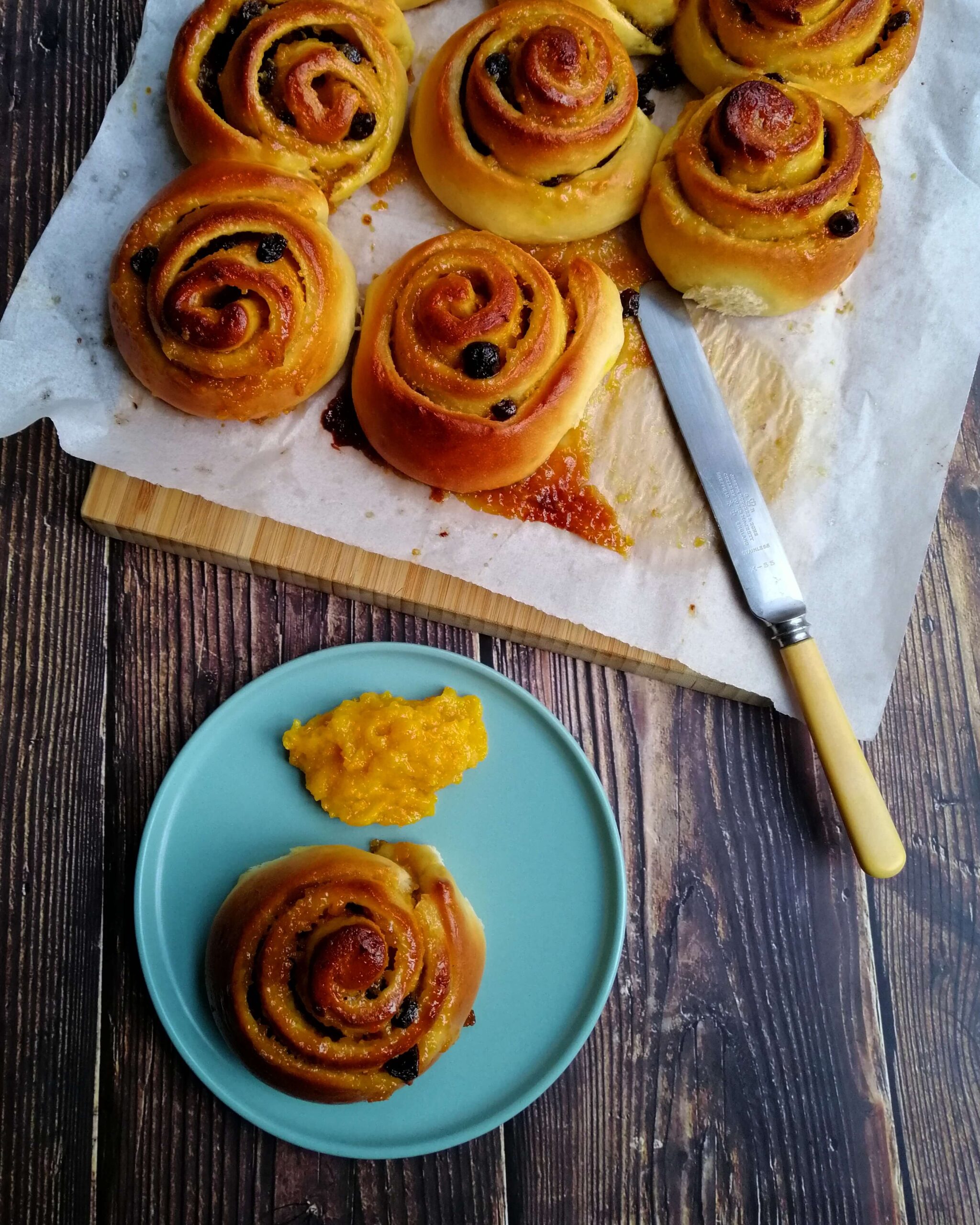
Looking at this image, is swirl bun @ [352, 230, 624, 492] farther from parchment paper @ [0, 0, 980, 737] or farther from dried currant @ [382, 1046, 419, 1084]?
dried currant @ [382, 1046, 419, 1084]

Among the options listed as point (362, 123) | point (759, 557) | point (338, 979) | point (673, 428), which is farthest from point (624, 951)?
point (362, 123)

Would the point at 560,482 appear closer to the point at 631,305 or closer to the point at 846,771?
the point at 631,305

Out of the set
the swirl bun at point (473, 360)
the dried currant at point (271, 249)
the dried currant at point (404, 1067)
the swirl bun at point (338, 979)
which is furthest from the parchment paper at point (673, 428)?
the dried currant at point (404, 1067)

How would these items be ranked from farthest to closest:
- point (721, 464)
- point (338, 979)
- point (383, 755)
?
point (721, 464)
point (383, 755)
point (338, 979)

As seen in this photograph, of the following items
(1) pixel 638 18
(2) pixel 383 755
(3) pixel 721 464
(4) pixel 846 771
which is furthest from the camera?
(1) pixel 638 18

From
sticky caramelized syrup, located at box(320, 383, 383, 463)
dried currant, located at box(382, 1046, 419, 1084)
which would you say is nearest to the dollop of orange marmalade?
sticky caramelized syrup, located at box(320, 383, 383, 463)

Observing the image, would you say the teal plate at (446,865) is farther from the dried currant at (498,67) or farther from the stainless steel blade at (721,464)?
the dried currant at (498,67)

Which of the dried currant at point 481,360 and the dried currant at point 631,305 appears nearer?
the dried currant at point 481,360

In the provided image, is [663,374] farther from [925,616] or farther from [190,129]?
[190,129]
